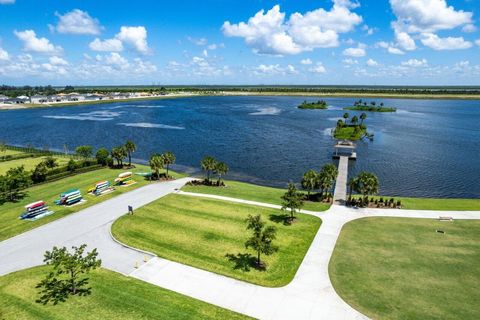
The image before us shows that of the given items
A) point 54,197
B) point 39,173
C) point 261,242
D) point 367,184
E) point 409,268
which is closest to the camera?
point 261,242

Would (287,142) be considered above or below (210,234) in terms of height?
below

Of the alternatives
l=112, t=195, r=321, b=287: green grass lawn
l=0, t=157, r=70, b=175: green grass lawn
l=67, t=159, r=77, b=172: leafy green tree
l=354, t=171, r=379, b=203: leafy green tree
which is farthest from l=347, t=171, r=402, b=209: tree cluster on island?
l=0, t=157, r=70, b=175: green grass lawn

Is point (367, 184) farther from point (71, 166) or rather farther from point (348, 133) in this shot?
point (348, 133)

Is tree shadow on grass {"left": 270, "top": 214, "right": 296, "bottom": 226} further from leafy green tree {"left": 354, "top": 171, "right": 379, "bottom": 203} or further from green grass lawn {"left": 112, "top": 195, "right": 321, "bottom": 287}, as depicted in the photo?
leafy green tree {"left": 354, "top": 171, "right": 379, "bottom": 203}

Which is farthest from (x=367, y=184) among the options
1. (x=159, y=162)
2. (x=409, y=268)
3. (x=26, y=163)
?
(x=26, y=163)

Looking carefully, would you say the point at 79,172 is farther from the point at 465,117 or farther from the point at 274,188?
the point at 465,117
